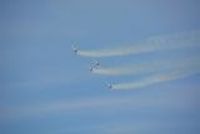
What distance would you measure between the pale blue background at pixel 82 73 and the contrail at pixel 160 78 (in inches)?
1.5

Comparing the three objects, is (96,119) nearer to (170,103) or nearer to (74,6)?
(170,103)

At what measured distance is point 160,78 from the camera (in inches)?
125

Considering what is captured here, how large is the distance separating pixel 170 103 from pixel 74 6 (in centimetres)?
103

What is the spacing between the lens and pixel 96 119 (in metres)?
3.20

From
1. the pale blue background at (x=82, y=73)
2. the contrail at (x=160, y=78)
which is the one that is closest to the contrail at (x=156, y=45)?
the pale blue background at (x=82, y=73)

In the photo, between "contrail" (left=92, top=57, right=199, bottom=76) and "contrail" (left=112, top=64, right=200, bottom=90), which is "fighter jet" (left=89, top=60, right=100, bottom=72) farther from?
"contrail" (left=112, top=64, right=200, bottom=90)

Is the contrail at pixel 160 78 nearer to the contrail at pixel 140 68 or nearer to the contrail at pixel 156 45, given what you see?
the contrail at pixel 140 68

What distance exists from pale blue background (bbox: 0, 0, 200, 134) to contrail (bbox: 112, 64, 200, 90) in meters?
0.04

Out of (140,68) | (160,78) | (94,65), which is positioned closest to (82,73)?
(94,65)

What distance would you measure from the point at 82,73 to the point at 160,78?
582mm

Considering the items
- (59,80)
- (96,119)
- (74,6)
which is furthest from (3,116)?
(74,6)

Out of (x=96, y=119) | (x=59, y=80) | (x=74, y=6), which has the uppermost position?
(x=74, y=6)

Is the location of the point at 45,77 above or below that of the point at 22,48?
below

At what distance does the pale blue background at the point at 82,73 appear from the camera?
10.4 feet
